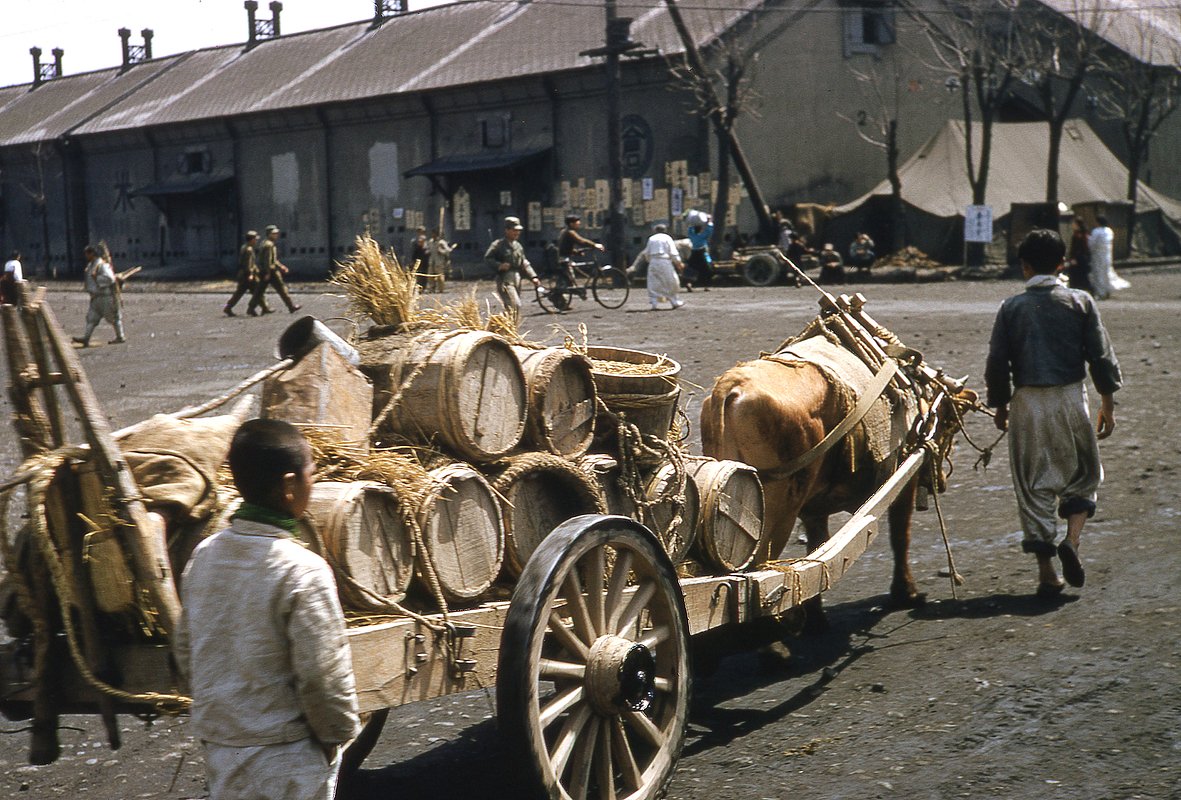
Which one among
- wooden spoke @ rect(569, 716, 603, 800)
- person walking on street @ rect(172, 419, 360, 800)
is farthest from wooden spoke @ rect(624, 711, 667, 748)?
person walking on street @ rect(172, 419, 360, 800)

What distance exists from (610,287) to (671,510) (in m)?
20.6

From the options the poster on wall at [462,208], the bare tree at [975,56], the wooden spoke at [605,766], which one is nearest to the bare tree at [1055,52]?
the bare tree at [975,56]

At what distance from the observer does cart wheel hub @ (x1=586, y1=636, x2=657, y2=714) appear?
4098 mm

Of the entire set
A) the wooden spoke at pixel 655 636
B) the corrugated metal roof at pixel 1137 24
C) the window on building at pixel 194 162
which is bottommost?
the wooden spoke at pixel 655 636

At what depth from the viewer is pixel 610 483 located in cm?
498

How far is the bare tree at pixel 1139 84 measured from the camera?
39.8 metres

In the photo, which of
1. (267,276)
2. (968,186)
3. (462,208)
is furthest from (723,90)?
(267,276)

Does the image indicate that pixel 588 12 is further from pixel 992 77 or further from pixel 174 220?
pixel 174 220

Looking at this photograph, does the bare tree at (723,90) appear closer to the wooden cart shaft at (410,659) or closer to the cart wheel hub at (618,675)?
the wooden cart shaft at (410,659)

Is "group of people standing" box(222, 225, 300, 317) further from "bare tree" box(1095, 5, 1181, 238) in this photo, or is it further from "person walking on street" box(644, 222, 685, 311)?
"bare tree" box(1095, 5, 1181, 238)

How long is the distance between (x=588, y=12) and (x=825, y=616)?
34.8m

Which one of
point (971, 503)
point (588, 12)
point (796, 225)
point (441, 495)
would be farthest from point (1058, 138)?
point (441, 495)

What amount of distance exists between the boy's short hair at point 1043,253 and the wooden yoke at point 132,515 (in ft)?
16.3

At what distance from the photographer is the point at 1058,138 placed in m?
35.5
